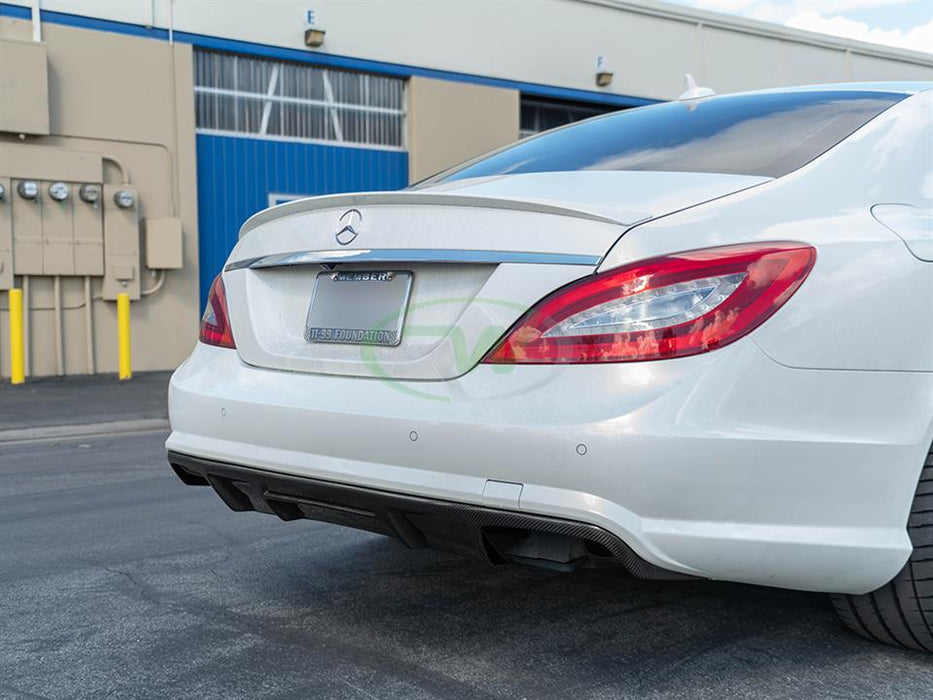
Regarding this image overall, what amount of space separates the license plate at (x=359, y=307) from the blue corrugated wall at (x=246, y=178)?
1106 cm

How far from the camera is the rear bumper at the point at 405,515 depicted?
7.17ft

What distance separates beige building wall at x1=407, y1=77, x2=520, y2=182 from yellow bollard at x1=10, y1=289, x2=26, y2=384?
601 cm

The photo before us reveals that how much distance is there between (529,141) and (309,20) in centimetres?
1094

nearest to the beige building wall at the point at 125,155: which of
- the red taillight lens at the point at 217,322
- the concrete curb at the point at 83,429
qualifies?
the concrete curb at the point at 83,429

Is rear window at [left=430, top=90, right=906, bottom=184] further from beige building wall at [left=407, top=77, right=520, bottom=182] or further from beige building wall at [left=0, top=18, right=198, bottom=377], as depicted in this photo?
beige building wall at [left=407, top=77, right=520, bottom=182]

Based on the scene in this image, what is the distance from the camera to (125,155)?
41.2ft

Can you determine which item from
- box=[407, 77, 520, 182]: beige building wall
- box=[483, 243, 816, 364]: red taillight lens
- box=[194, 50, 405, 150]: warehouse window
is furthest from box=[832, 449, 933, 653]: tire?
box=[407, 77, 520, 182]: beige building wall

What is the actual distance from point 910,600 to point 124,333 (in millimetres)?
10600

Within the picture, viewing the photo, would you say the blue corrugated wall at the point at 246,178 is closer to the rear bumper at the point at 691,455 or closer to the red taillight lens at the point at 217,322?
the red taillight lens at the point at 217,322

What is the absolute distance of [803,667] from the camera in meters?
2.59

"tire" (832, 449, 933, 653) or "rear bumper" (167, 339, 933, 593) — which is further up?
"rear bumper" (167, 339, 933, 593)

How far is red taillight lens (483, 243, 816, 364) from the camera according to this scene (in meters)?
2.15

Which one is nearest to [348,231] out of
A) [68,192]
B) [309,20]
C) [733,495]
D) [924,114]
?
[733,495]
